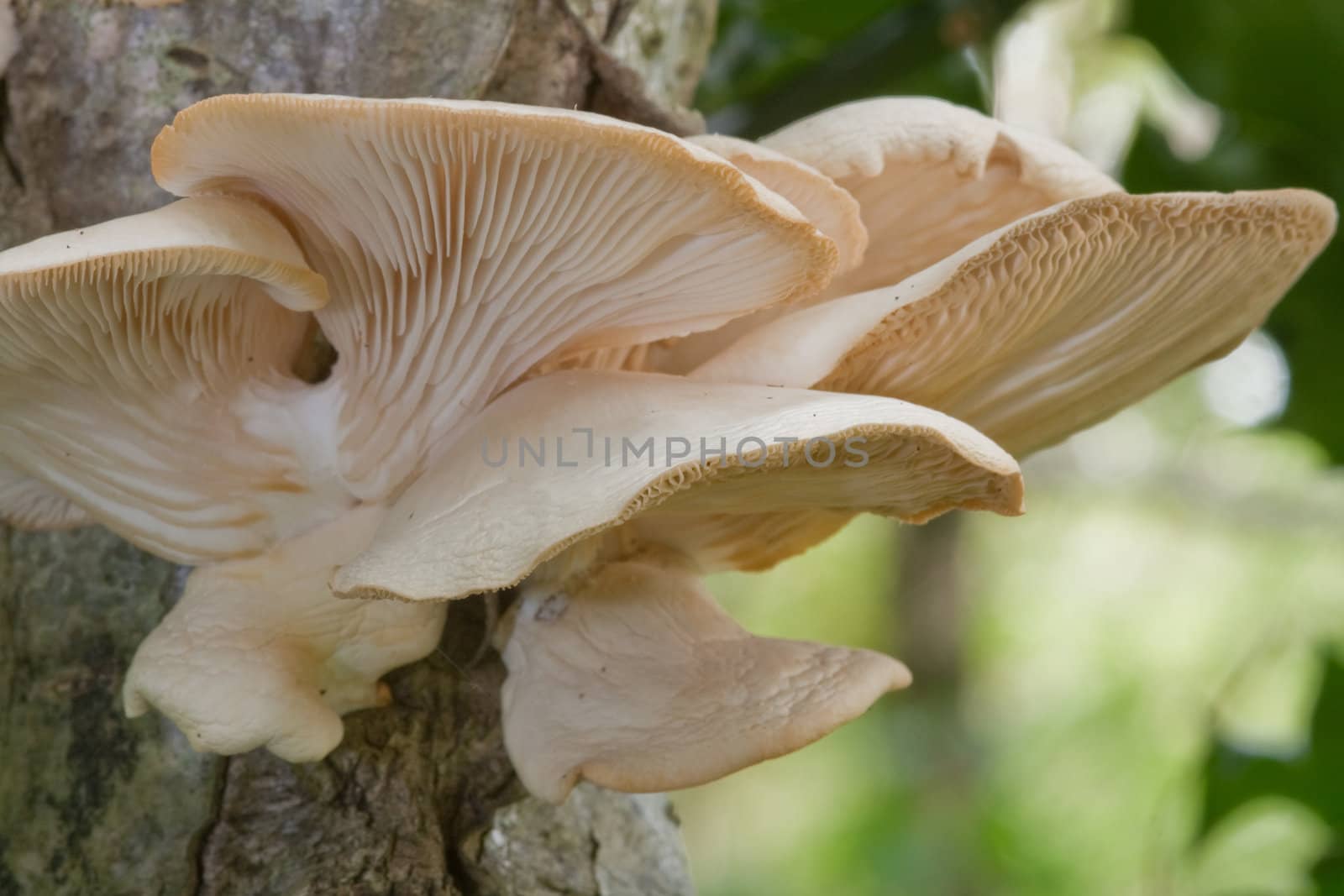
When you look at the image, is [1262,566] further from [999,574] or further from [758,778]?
[758,778]

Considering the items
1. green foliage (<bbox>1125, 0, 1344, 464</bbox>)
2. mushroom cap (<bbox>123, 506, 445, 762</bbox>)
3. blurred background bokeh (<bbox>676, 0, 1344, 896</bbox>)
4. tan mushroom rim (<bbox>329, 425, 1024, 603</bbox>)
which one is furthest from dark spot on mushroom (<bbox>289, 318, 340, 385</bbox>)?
green foliage (<bbox>1125, 0, 1344, 464</bbox>)

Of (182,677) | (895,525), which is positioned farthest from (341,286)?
(895,525)

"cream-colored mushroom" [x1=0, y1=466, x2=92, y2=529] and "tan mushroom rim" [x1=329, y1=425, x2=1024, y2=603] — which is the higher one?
"tan mushroom rim" [x1=329, y1=425, x2=1024, y2=603]

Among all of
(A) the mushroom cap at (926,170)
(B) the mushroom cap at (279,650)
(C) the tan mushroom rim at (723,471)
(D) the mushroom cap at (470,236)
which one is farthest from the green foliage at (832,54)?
(C) the tan mushroom rim at (723,471)

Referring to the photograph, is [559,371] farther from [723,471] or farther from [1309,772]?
[1309,772]

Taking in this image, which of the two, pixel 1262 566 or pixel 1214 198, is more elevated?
pixel 1214 198

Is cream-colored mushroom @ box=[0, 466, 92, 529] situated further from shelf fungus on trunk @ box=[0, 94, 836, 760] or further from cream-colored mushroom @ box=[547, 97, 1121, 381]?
cream-colored mushroom @ box=[547, 97, 1121, 381]
